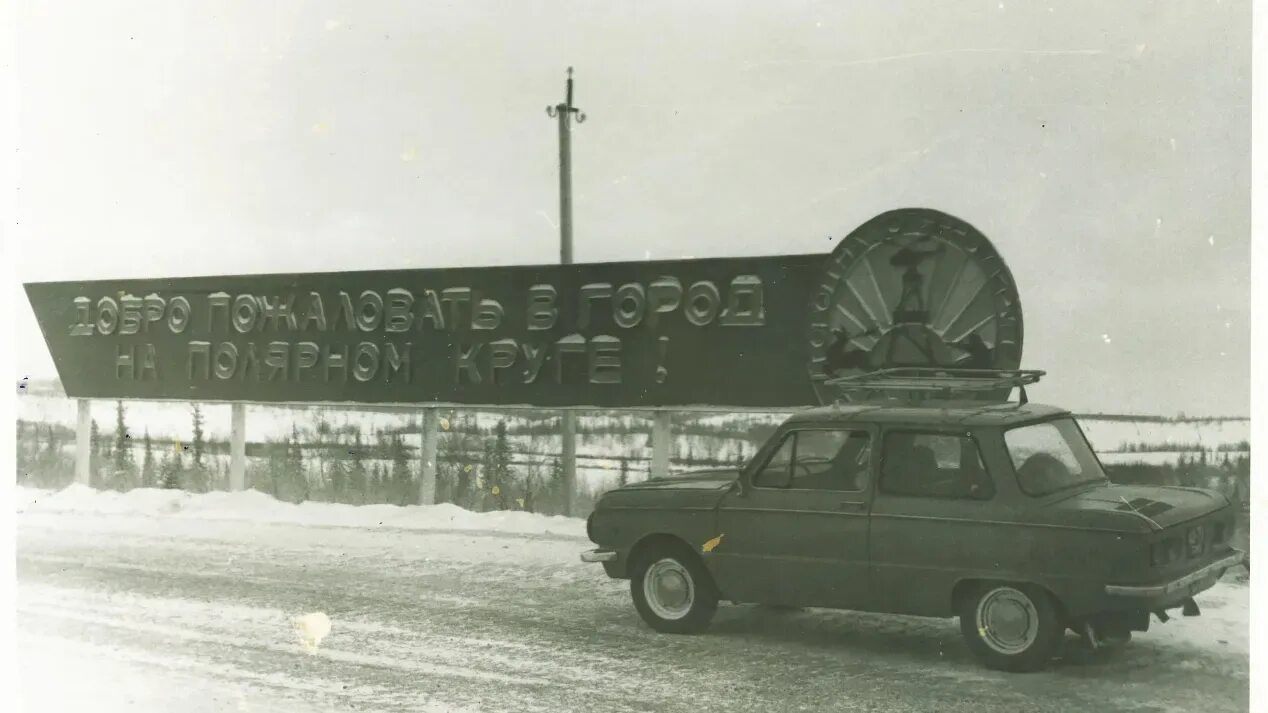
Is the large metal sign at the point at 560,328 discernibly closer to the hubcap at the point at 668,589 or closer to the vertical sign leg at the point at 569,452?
the vertical sign leg at the point at 569,452

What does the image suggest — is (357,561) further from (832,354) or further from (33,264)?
(33,264)

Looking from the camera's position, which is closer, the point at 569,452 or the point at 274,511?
the point at 569,452

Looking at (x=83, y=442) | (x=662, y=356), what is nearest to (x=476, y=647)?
(x=662, y=356)

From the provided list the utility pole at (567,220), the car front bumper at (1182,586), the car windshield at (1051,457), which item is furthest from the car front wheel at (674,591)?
the utility pole at (567,220)

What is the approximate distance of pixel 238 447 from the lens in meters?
13.2

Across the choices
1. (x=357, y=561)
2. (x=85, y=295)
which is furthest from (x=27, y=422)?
(x=357, y=561)

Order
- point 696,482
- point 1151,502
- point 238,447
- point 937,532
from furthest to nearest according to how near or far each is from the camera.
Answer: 1. point 238,447
2. point 696,482
3. point 937,532
4. point 1151,502

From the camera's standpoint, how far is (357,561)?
32.6ft

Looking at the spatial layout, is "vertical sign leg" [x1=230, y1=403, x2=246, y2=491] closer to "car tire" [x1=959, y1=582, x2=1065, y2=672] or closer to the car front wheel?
the car front wheel

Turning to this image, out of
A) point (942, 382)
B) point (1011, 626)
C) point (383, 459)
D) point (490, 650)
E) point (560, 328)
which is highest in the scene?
point (560, 328)

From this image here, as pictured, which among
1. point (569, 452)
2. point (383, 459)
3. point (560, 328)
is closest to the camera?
point (560, 328)

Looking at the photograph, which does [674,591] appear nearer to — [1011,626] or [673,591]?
[673,591]

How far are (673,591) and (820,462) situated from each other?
4.37 feet

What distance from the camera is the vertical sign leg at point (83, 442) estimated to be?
45.8 ft
